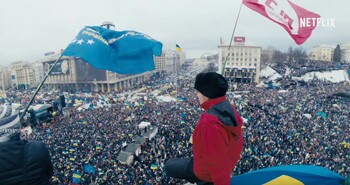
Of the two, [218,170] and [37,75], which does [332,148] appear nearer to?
[218,170]

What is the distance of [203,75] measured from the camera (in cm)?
194

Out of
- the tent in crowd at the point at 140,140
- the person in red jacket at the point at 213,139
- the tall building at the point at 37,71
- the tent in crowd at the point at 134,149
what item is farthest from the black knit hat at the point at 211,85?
the tall building at the point at 37,71

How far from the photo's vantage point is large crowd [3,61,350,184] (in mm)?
11648

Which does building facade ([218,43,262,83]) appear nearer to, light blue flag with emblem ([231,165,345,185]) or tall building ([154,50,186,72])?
tall building ([154,50,186,72])

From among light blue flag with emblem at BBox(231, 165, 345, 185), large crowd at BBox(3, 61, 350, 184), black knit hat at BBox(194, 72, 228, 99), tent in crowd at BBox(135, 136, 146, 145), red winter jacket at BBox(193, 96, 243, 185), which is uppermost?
black knit hat at BBox(194, 72, 228, 99)

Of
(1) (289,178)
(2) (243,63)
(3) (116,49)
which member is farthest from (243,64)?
(1) (289,178)

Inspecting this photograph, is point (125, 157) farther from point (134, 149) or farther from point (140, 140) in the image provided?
point (140, 140)

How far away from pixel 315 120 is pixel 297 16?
649 inches

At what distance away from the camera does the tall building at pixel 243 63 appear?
6003 centimetres

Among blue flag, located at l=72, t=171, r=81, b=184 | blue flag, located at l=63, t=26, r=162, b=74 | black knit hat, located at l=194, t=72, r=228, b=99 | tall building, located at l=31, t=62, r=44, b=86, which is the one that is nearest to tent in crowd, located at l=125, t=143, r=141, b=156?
blue flag, located at l=72, t=171, r=81, b=184

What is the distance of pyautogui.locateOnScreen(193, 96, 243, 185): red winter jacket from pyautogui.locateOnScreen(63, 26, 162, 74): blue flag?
12.9ft

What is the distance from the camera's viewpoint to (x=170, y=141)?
50.3 feet

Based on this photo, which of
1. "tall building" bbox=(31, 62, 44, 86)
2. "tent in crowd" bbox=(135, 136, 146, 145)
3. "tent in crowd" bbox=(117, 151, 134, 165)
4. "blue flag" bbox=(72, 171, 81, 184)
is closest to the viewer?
"blue flag" bbox=(72, 171, 81, 184)

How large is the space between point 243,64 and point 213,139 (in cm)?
6294
